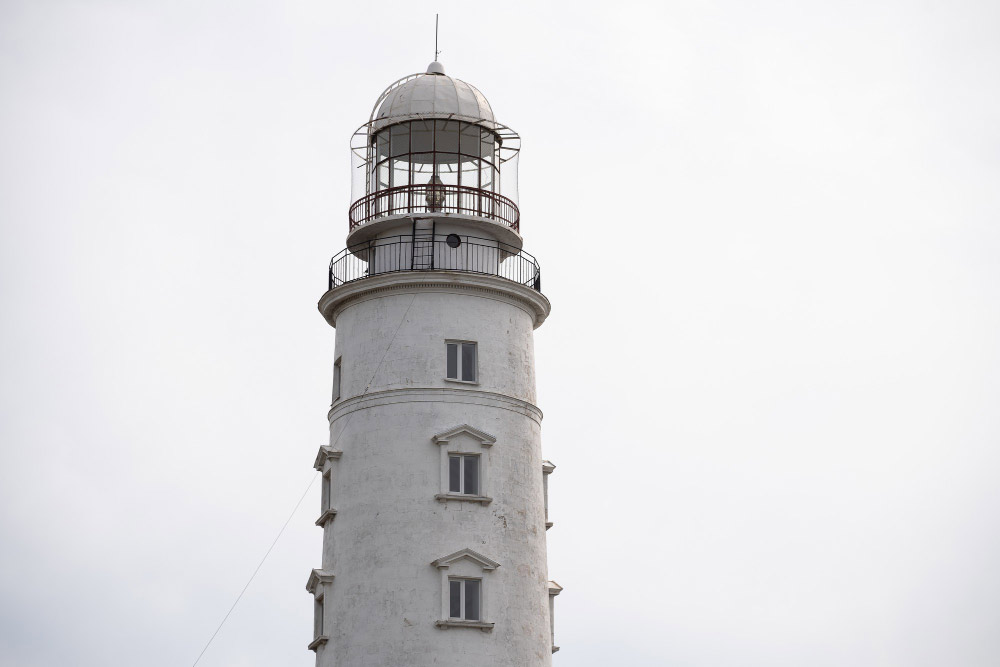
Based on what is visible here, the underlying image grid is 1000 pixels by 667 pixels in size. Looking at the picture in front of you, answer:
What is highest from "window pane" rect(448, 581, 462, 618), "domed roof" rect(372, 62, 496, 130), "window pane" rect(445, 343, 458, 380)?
"domed roof" rect(372, 62, 496, 130)

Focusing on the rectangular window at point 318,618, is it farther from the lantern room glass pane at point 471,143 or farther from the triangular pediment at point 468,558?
the lantern room glass pane at point 471,143

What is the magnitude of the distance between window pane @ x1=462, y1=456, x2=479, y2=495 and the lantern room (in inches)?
279

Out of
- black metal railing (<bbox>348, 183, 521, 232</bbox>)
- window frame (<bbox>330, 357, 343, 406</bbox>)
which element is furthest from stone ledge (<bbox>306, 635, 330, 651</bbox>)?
black metal railing (<bbox>348, 183, 521, 232</bbox>)

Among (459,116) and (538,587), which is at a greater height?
(459,116)

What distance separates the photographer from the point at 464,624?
48.2 meters

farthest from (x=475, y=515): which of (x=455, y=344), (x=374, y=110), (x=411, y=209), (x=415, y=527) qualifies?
(x=374, y=110)

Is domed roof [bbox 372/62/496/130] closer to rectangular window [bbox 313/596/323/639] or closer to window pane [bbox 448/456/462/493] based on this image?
window pane [bbox 448/456/462/493]

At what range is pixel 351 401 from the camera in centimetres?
5131

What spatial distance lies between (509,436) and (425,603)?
5.38 meters

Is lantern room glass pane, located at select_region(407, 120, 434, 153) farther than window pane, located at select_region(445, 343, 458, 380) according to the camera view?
Yes

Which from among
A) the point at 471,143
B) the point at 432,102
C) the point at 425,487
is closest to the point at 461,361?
the point at 425,487

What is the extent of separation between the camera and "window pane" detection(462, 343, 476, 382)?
50.9 meters

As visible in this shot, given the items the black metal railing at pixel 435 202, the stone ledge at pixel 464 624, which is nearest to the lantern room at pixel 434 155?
the black metal railing at pixel 435 202

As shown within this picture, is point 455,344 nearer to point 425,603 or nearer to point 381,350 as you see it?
point 381,350
